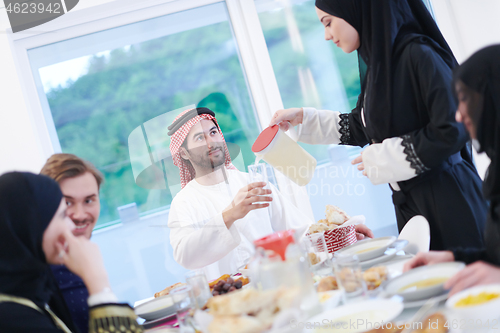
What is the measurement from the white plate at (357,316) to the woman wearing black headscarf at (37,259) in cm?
44

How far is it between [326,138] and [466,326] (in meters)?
1.31

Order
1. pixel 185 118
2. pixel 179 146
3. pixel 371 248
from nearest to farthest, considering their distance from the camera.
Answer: pixel 371 248, pixel 179 146, pixel 185 118

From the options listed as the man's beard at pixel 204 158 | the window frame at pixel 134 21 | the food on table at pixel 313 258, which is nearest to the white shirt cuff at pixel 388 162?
the food on table at pixel 313 258

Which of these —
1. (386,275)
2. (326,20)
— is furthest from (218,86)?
(386,275)

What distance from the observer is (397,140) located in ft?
4.33

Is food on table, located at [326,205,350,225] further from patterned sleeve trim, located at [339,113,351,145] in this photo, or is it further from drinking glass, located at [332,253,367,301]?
drinking glass, located at [332,253,367,301]

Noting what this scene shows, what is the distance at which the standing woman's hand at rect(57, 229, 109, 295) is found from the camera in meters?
0.93

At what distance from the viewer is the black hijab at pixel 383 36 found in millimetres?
1342

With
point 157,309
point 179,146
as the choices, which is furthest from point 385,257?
point 179,146

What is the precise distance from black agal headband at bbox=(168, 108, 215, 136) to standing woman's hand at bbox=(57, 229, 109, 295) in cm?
150

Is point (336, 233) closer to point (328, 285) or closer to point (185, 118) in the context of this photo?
point (328, 285)

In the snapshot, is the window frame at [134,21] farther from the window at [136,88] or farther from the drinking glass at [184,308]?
the drinking glass at [184,308]

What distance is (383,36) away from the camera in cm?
136

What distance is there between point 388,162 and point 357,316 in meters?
0.72
